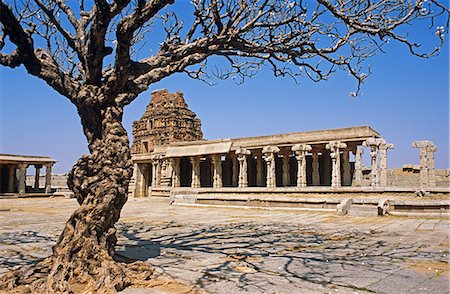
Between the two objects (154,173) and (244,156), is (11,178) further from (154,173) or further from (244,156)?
(244,156)

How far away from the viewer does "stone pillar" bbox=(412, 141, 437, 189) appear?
27.2 meters

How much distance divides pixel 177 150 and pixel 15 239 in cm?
2573

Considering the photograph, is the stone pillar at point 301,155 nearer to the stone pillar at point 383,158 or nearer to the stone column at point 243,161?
the stone column at point 243,161

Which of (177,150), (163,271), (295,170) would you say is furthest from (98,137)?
(295,170)

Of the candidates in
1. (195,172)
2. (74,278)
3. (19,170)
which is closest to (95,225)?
(74,278)

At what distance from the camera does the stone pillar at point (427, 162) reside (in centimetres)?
2716

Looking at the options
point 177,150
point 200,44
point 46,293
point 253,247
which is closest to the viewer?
point 46,293

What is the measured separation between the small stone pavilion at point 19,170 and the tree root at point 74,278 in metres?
36.2

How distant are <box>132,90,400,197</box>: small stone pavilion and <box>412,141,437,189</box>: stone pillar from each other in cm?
286

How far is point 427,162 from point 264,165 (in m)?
14.8

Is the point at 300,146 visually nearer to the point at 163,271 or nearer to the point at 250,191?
the point at 250,191

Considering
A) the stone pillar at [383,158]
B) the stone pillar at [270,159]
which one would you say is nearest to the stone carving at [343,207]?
the stone pillar at [383,158]

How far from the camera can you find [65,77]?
5.18 m

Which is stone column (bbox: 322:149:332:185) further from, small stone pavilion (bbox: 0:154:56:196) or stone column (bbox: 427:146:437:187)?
small stone pavilion (bbox: 0:154:56:196)
